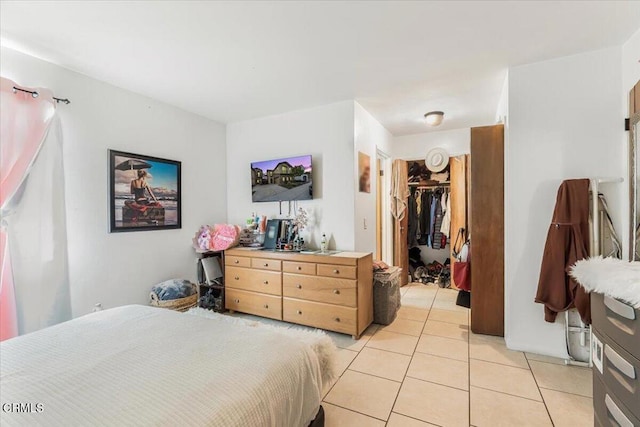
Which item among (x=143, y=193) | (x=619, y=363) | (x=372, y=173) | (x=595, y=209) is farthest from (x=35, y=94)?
(x=595, y=209)

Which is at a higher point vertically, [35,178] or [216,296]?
[35,178]

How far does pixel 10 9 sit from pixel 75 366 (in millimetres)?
2122

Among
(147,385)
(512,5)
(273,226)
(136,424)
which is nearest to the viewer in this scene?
(136,424)

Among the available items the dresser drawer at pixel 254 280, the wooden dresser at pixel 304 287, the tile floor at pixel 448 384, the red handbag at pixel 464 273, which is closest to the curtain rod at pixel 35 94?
the wooden dresser at pixel 304 287

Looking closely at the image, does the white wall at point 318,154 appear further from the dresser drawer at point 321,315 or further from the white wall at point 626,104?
the white wall at point 626,104

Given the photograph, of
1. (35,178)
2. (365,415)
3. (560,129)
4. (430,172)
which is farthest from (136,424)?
(430,172)

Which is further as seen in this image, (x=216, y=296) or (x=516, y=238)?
(x=216, y=296)

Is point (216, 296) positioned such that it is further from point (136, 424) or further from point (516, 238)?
point (516, 238)

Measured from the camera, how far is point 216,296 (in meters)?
3.51

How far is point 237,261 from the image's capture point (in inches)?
129

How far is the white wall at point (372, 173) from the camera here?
318 cm

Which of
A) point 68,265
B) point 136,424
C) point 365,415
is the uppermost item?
point 68,265

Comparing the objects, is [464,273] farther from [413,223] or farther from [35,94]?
[35,94]

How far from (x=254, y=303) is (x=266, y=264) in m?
0.50
